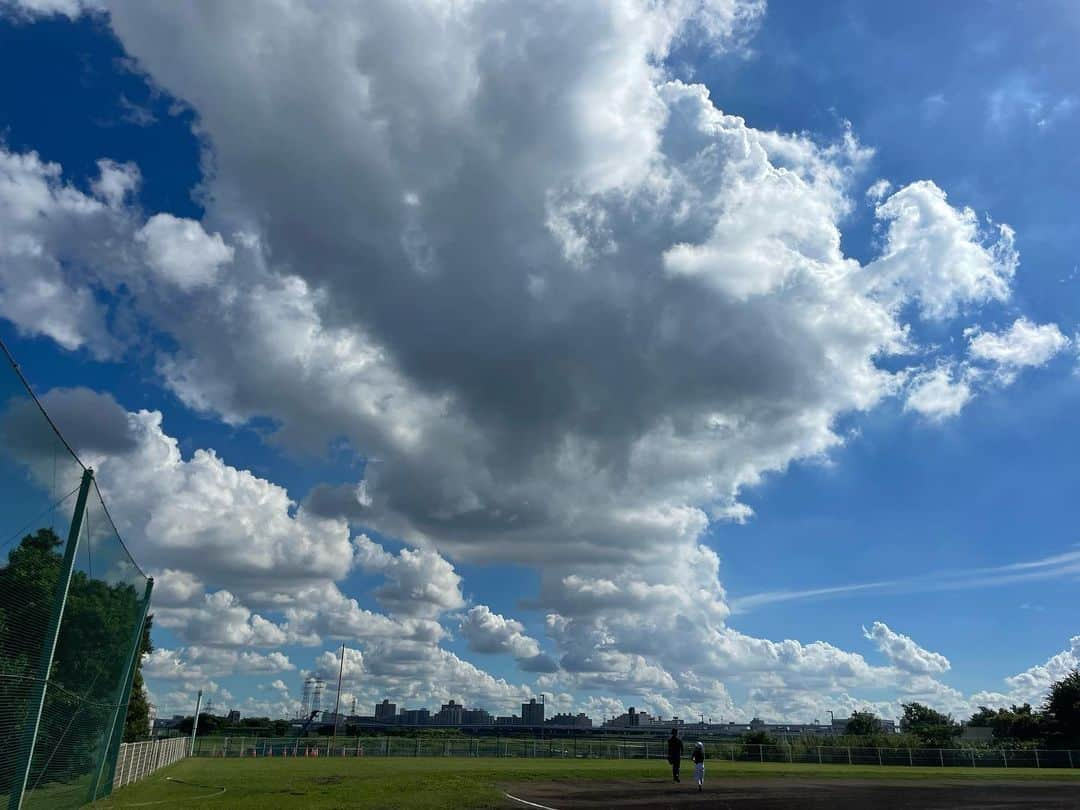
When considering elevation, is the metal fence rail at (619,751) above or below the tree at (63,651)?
below

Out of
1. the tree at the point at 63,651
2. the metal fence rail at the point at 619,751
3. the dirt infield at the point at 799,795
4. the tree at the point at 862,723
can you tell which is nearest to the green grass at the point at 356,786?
the dirt infield at the point at 799,795

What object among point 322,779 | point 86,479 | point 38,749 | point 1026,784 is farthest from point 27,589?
point 1026,784

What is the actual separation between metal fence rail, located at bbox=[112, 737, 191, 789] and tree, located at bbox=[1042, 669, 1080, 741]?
75.3m

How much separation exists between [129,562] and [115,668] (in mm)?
2658

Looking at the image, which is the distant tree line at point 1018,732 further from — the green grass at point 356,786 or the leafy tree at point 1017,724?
the green grass at point 356,786

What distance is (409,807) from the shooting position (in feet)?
69.5

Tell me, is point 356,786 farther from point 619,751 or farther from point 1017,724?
point 1017,724

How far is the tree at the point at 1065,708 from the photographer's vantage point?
72500 mm

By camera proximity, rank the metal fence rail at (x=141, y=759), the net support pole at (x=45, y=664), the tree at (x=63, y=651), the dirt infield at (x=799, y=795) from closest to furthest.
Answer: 1. the tree at (x=63, y=651)
2. the net support pole at (x=45, y=664)
3. the dirt infield at (x=799, y=795)
4. the metal fence rail at (x=141, y=759)

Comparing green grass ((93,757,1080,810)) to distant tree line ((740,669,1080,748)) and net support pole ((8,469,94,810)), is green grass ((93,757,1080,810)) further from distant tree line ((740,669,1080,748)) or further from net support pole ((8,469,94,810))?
distant tree line ((740,669,1080,748))

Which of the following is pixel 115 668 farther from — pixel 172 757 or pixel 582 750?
pixel 582 750

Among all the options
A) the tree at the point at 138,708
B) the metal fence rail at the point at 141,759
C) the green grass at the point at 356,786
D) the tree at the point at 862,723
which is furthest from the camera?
the tree at the point at 862,723

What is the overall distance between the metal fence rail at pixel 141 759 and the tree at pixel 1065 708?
247 ft

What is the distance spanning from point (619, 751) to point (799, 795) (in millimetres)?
41043
